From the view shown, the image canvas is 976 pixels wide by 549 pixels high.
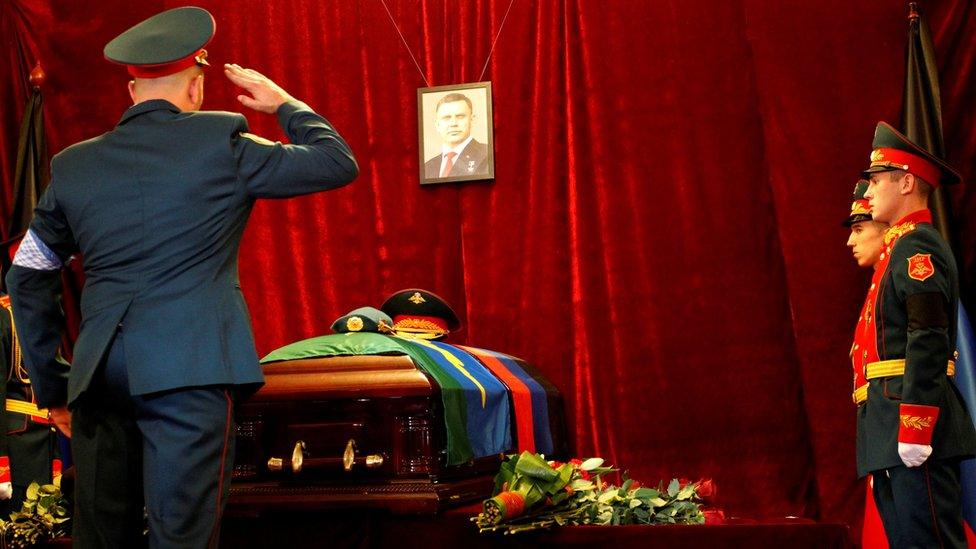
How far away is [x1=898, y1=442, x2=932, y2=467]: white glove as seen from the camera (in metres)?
2.43

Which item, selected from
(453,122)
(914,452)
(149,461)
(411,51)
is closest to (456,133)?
(453,122)

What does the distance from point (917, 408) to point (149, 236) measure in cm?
182

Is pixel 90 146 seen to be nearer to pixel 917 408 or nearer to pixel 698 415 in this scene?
pixel 917 408

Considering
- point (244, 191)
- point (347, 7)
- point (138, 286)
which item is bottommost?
point (138, 286)

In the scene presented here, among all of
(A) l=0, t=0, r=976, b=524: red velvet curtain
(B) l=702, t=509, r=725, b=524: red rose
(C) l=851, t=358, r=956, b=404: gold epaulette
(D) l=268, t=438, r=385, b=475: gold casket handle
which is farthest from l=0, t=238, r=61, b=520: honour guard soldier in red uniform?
(C) l=851, t=358, r=956, b=404: gold epaulette

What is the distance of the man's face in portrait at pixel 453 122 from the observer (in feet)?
13.1

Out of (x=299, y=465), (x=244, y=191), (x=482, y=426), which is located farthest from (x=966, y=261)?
(x=244, y=191)

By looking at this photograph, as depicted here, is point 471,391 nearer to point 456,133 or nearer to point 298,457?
point 298,457

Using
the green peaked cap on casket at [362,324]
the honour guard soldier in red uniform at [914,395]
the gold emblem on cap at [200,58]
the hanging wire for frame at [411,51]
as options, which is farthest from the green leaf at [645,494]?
the hanging wire for frame at [411,51]

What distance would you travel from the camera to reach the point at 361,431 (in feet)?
8.11

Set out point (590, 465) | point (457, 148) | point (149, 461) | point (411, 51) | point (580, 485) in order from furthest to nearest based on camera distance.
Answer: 1. point (411, 51)
2. point (457, 148)
3. point (590, 465)
4. point (580, 485)
5. point (149, 461)

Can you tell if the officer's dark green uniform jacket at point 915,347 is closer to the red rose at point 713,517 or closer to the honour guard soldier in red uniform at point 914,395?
the honour guard soldier in red uniform at point 914,395

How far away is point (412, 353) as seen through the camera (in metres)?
2.60

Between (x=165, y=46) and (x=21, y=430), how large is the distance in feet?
7.17
